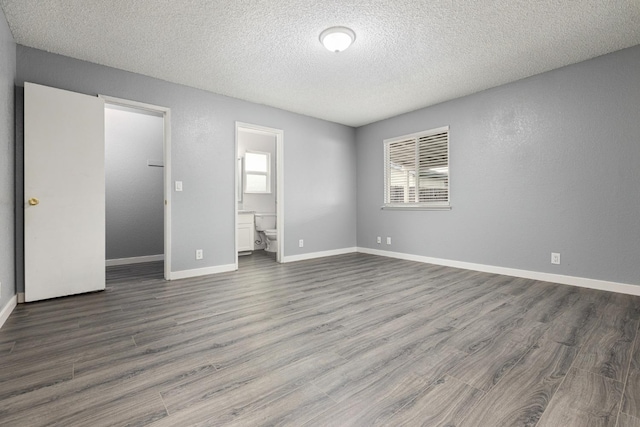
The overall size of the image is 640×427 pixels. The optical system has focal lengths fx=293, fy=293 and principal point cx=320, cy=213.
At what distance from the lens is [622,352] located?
1751mm

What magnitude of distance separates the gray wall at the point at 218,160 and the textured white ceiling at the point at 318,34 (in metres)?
0.18

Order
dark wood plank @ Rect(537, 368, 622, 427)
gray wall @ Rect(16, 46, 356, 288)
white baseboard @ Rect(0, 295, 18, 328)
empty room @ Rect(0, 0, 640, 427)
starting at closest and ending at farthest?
1. dark wood plank @ Rect(537, 368, 622, 427)
2. empty room @ Rect(0, 0, 640, 427)
3. white baseboard @ Rect(0, 295, 18, 328)
4. gray wall @ Rect(16, 46, 356, 288)

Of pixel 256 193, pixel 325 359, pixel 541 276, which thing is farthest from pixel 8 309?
pixel 541 276

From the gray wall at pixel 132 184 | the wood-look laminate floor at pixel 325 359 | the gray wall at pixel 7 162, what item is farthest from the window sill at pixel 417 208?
the gray wall at pixel 7 162

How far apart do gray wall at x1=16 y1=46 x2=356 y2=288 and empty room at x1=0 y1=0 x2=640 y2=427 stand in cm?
3

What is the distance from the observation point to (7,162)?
2479 millimetres

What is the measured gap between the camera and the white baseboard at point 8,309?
2.22 m

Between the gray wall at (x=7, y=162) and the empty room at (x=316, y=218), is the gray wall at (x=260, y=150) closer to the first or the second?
the empty room at (x=316, y=218)

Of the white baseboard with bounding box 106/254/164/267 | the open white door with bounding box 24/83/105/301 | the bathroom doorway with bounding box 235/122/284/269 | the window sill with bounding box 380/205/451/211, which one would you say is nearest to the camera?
the open white door with bounding box 24/83/105/301

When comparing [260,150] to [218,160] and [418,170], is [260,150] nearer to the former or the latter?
[218,160]

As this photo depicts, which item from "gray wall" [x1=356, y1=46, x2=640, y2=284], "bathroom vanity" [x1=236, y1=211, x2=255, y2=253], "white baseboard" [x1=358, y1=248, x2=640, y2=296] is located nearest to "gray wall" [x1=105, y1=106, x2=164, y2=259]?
"bathroom vanity" [x1=236, y1=211, x2=255, y2=253]

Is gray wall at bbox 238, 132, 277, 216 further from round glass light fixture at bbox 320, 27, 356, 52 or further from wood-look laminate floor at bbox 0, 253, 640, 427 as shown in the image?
Answer: round glass light fixture at bbox 320, 27, 356, 52

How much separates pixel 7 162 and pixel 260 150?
436cm

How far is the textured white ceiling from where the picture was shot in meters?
2.31
